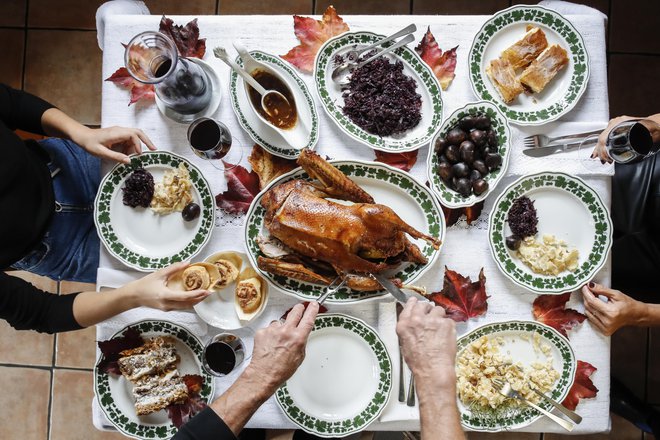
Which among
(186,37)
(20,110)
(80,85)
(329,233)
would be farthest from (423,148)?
(80,85)

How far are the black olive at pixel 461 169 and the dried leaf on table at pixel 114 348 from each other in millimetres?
1029

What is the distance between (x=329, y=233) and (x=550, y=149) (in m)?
0.69

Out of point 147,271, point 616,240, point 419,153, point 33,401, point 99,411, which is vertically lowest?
point 33,401

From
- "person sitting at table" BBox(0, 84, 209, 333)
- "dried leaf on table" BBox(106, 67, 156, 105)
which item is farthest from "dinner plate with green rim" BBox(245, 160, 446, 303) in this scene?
"dried leaf on table" BBox(106, 67, 156, 105)

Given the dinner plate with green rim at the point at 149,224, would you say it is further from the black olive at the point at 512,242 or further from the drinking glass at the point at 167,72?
the black olive at the point at 512,242

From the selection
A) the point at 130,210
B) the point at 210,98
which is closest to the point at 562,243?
the point at 210,98

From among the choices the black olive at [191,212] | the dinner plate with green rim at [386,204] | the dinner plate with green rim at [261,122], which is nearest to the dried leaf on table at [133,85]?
the dinner plate with green rim at [261,122]

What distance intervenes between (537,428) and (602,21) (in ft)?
3.98

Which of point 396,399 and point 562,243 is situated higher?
point 562,243

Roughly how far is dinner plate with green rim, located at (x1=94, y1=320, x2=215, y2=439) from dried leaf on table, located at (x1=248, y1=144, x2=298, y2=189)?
50 cm

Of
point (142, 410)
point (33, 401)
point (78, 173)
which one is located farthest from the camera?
point (33, 401)

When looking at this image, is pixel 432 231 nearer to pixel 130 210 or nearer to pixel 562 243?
pixel 562 243

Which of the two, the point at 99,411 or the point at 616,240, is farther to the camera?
the point at 616,240

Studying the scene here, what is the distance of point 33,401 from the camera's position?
2.51 meters
